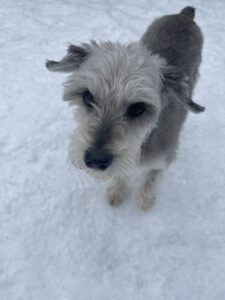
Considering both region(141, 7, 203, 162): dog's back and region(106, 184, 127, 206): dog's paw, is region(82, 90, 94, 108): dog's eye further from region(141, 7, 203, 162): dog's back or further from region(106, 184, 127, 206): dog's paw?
region(106, 184, 127, 206): dog's paw

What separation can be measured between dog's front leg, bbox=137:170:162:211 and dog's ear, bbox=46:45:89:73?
1919 millimetres

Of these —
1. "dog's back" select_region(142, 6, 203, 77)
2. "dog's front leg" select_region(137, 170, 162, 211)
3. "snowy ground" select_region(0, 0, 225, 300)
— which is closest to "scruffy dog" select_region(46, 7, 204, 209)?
"dog's front leg" select_region(137, 170, 162, 211)

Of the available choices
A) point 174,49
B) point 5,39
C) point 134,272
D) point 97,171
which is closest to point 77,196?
point 134,272

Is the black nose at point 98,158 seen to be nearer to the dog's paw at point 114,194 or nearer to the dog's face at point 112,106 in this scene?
the dog's face at point 112,106

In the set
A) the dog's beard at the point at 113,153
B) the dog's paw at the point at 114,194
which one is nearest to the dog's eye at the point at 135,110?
the dog's beard at the point at 113,153

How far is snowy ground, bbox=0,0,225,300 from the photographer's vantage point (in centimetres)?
479

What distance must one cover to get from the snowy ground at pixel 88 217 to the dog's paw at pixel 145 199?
121 millimetres

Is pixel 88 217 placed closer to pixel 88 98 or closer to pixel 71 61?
pixel 88 98

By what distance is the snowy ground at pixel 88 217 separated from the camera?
188 inches

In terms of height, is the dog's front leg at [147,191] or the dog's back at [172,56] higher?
the dog's back at [172,56]

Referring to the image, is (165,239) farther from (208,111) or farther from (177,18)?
(177,18)

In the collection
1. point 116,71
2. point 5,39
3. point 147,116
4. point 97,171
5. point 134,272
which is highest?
point 116,71

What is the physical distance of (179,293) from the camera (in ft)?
15.7

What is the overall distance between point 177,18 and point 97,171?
10.9ft
